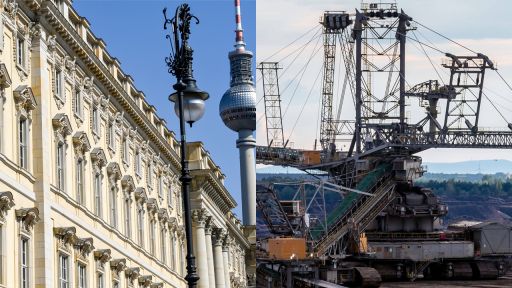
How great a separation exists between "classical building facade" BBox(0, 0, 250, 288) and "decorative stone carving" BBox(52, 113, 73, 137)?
0.03m

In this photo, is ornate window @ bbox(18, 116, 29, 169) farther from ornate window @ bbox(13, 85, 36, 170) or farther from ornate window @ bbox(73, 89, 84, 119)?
ornate window @ bbox(73, 89, 84, 119)

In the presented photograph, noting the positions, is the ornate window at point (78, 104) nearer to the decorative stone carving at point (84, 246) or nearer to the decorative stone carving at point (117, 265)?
the decorative stone carving at point (84, 246)

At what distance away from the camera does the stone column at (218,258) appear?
6350 cm

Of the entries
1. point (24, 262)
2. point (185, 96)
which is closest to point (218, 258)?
point (24, 262)

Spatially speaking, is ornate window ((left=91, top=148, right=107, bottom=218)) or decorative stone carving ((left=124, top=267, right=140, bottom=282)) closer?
ornate window ((left=91, top=148, right=107, bottom=218))

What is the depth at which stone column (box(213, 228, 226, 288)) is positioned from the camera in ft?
208

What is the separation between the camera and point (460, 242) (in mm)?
29984

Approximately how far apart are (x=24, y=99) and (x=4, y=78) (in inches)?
61.8

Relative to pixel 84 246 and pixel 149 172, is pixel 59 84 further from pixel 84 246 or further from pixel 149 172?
pixel 149 172

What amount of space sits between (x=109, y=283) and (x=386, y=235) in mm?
9498

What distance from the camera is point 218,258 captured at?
209 feet

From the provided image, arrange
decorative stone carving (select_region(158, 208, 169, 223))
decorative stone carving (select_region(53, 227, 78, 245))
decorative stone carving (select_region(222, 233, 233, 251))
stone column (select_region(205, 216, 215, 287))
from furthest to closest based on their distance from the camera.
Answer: decorative stone carving (select_region(222, 233, 233, 251)) < stone column (select_region(205, 216, 215, 287)) < decorative stone carving (select_region(158, 208, 169, 223)) < decorative stone carving (select_region(53, 227, 78, 245))

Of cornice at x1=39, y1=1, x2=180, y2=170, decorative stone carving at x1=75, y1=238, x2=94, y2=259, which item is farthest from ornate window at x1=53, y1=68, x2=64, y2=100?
decorative stone carving at x1=75, y1=238, x2=94, y2=259

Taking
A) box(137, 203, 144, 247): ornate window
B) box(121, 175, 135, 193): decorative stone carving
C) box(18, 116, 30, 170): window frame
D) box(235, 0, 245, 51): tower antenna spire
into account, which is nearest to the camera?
box(18, 116, 30, 170): window frame
